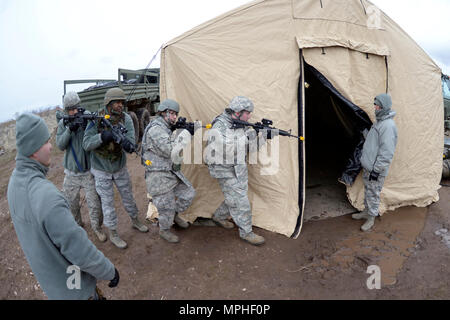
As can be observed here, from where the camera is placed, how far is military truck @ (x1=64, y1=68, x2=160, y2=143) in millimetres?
6875

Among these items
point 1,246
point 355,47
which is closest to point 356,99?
point 355,47

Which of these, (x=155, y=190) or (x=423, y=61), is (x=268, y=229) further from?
(x=423, y=61)

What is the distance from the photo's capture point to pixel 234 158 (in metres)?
3.23

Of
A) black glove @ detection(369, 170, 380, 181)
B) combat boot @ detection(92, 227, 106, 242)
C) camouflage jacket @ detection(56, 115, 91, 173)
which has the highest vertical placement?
camouflage jacket @ detection(56, 115, 91, 173)

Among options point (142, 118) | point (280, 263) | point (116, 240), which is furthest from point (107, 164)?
point (142, 118)

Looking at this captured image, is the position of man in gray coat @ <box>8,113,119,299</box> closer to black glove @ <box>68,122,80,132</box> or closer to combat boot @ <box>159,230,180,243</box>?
black glove @ <box>68,122,80,132</box>

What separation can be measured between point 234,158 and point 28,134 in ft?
6.91

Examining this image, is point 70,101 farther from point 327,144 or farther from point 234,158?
point 327,144

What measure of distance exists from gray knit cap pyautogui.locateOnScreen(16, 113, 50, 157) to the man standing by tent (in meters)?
3.51

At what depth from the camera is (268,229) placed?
12.3ft

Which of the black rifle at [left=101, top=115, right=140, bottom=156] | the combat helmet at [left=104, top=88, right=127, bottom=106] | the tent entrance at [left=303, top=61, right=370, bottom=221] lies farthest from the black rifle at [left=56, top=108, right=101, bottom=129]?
the tent entrance at [left=303, top=61, right=370, bottom=221]

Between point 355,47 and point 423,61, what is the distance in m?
1.61

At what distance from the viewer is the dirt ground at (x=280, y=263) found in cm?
278

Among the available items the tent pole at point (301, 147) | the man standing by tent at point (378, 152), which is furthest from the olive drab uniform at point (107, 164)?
the man standing by tent at point (378, 152)
